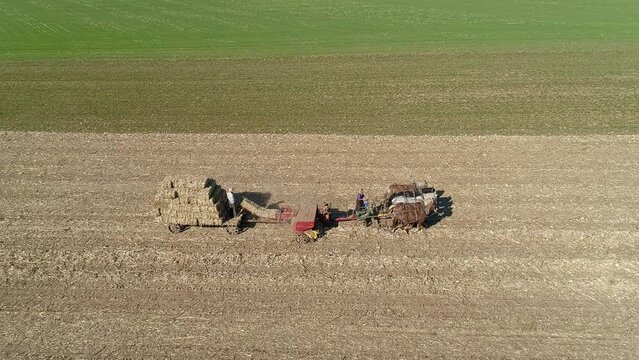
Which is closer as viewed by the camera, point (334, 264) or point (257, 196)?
point (334, 264)

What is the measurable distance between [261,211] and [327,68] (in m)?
19.6

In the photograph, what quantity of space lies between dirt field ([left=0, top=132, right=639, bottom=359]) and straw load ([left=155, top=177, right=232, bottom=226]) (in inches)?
23.6

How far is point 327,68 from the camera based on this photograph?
33562 millimetres

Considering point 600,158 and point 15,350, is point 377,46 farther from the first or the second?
point 15,350

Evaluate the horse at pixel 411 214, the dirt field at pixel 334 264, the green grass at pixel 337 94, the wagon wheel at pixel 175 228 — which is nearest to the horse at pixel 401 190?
the horse at pixel 411 214

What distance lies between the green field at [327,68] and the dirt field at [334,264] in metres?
4.03

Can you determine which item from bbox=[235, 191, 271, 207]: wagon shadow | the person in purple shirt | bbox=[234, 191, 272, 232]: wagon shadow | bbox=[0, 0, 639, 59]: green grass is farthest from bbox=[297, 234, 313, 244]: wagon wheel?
bbox=[0, 0, 639, 59]: green grass

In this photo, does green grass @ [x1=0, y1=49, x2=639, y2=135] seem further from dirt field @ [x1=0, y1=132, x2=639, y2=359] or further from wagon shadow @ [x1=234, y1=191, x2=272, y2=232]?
wagon shadow @ [x1=234, y1=191, x2=272, y2=232]

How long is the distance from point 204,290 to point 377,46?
29.2 meters

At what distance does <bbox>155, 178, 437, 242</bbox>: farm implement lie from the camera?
15.7 metres

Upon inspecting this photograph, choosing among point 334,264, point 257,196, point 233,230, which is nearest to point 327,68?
point 257,196

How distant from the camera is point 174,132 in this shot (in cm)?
2412

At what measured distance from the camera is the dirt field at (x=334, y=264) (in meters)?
12.5

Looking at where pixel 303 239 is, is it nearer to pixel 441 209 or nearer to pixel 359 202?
pixel 359 202
